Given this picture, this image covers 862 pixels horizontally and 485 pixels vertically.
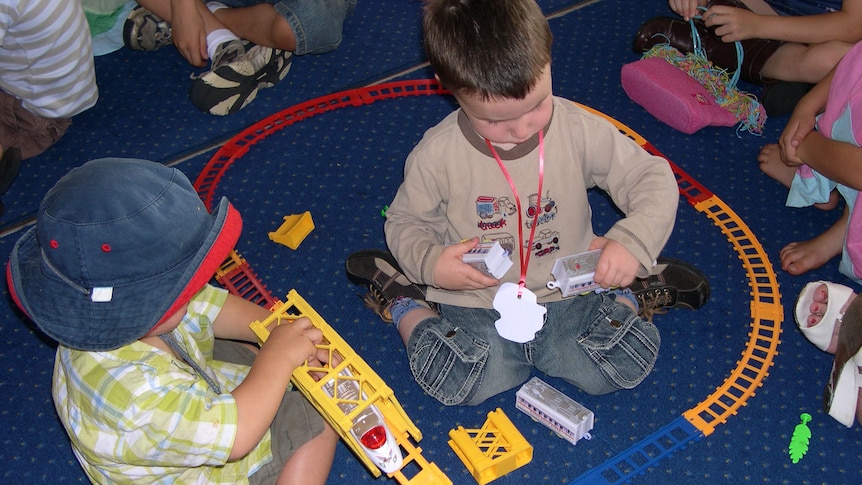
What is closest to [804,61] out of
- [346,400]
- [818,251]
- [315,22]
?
[818,251]

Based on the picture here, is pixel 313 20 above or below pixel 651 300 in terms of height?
above

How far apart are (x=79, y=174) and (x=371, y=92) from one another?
3.32 feet

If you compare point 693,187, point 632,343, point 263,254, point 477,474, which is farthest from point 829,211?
point 263,254

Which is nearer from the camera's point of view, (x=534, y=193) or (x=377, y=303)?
(x=534, y=193)

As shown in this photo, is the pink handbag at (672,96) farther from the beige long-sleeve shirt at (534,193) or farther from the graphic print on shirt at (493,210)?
the graphic print on shirt at (493,210)

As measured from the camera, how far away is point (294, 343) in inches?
40.9

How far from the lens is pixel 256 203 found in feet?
5.16

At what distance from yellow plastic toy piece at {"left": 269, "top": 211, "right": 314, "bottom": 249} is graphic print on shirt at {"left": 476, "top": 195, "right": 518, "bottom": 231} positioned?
453 millimetres

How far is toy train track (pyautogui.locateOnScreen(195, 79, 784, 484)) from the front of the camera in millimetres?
1216

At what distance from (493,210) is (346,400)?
14.2 inches

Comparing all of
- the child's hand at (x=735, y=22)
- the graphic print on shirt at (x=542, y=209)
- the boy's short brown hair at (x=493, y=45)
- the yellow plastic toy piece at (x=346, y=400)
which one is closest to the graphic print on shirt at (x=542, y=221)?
the graphic print on shirt at (x=542, y=209)

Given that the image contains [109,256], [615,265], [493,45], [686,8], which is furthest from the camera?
[686,8]

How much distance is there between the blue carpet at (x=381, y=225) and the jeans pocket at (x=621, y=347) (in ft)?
0.22

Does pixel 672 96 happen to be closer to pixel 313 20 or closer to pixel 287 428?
pixel 313 20
